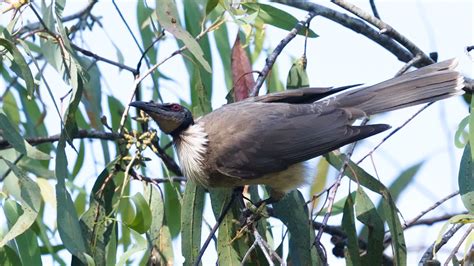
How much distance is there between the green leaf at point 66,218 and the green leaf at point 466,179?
1.29 metres

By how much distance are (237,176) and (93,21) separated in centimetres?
147

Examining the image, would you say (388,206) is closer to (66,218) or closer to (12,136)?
(66,218)

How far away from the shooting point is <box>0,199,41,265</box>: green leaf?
3.53 meters

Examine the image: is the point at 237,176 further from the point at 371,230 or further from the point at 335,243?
the point at 335,243

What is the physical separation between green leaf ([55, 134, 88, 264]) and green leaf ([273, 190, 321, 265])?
28.9 inches

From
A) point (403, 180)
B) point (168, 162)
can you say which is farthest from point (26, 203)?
point (403, 180)

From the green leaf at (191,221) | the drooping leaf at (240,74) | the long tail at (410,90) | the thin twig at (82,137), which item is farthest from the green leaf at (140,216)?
the long tail at (410,90)

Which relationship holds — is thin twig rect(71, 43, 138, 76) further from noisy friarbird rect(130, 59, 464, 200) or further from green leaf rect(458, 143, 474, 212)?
green leaf rect(458, 143, 474, 212)

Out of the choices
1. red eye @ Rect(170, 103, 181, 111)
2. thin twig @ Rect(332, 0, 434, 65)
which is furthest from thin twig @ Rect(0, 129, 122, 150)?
thin twig @ Rect(332, 0, 434, 65)

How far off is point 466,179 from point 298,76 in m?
0.94

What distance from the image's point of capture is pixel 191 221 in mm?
3604

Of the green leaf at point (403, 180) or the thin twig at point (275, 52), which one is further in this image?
the green leaf at point (403, 180)

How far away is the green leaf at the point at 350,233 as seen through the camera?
352 cm

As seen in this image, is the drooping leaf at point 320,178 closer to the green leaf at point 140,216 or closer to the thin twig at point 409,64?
the thin twig at point 409,64
